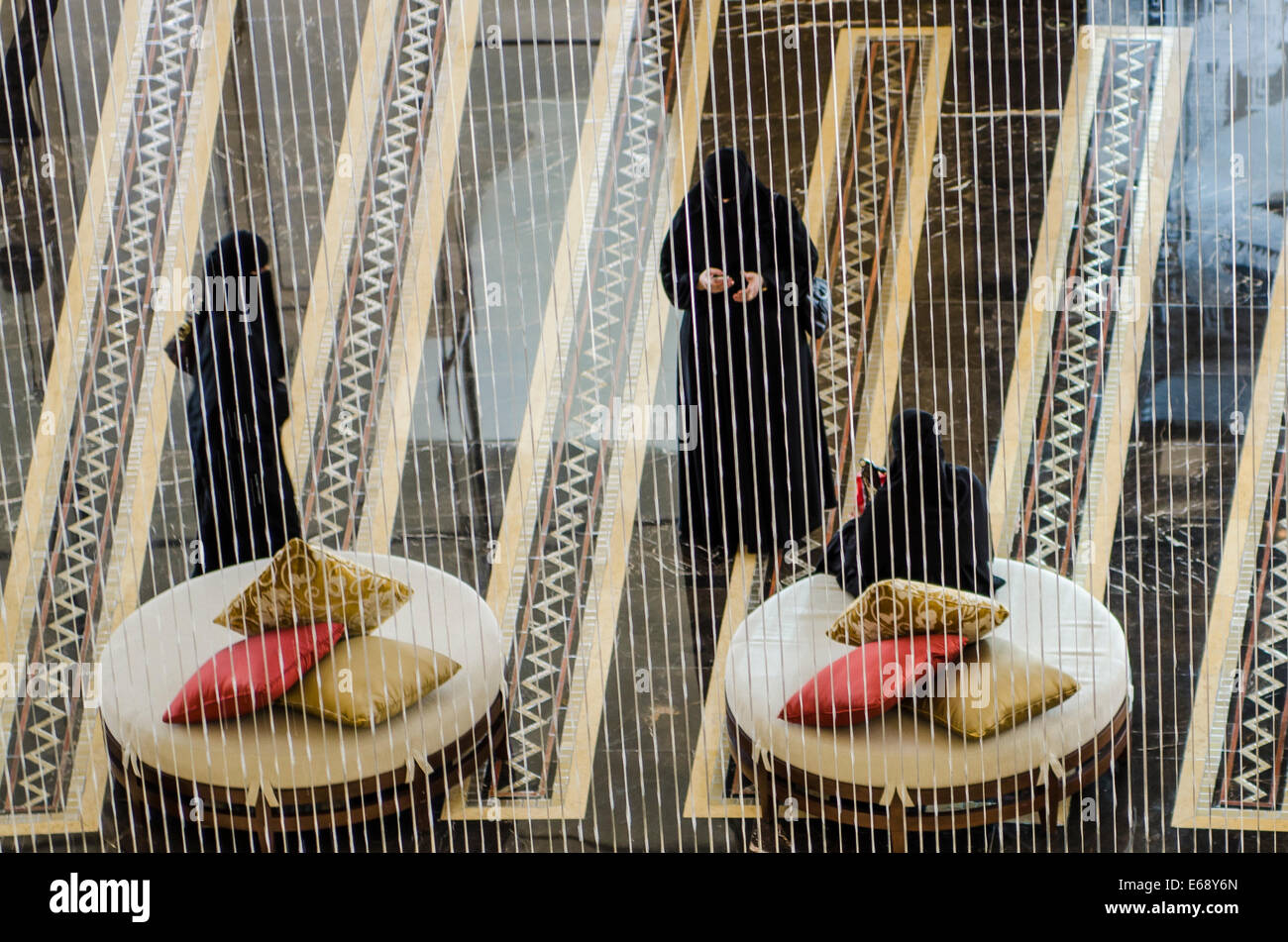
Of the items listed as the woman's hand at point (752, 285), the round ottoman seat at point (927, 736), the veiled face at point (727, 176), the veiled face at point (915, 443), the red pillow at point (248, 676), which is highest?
the veiled face at point (727, 176)

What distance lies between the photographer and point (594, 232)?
3373 mm

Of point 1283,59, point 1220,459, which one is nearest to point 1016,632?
point 1220,459

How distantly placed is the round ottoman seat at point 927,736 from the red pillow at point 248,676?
0.96 metres

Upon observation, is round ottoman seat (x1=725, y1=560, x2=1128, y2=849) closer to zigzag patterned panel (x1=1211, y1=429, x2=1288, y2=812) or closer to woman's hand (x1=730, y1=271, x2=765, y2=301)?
zigzag patterned panel (x1=1211, y1=429, x2=1288, y2=812)

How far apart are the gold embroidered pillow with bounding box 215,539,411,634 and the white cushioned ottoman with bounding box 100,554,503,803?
0.07m

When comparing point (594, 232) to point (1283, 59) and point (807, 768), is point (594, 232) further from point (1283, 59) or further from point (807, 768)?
point (1283, 59)

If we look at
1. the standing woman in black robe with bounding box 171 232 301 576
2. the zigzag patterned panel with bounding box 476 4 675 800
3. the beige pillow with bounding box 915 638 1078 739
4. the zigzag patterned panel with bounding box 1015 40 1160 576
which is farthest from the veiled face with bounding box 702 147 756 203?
the beige pillow with bounding box 915 638 1078 739

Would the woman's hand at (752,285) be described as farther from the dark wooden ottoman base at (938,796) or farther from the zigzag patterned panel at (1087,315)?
the dark wooden ottoman base at (938,796)

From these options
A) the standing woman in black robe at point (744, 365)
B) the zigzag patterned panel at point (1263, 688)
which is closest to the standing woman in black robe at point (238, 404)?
the standing woman in black robe at point (744, 365)

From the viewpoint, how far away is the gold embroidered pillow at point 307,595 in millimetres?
3344

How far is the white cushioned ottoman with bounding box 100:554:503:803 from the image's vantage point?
3232 millimetres

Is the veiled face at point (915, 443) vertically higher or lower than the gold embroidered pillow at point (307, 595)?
higher

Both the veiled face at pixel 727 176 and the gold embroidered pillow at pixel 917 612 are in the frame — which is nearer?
the gold embroidered pillow at pixel 917 612
